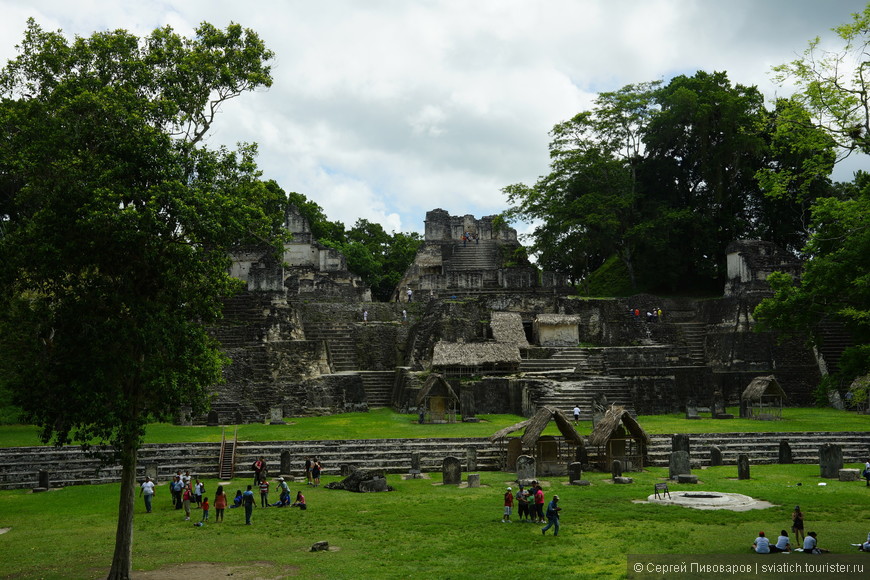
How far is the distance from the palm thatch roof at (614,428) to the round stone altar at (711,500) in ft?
9.99

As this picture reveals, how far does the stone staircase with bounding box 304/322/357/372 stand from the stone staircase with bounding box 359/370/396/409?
1.72 meters

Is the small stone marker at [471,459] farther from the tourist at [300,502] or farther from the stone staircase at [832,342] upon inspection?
the stone staircase at [832,342]

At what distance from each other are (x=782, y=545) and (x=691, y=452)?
35.0ft

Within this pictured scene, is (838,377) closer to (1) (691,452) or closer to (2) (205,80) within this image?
(1) (691,452)

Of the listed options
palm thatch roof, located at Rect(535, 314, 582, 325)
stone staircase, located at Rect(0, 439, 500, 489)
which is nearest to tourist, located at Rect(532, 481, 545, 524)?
stone staircase, located at Rect(0, 439, 500, 489)

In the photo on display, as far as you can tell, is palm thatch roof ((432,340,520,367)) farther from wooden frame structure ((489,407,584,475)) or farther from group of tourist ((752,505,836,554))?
group of tourist ((752,505,836,554))

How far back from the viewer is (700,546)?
37.7 ft

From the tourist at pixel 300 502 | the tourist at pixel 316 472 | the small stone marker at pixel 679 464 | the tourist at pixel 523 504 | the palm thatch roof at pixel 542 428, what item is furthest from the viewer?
the palm thatch roof at pixel 542 428

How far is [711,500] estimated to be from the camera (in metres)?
15.1

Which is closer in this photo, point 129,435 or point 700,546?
point 129,435

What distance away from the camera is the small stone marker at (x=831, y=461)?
1823 cm

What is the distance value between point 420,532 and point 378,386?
1960cm

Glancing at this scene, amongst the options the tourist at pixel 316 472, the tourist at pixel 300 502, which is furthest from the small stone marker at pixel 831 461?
the tourist at pixel 300 502

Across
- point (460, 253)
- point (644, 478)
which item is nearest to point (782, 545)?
point (644, 478)
